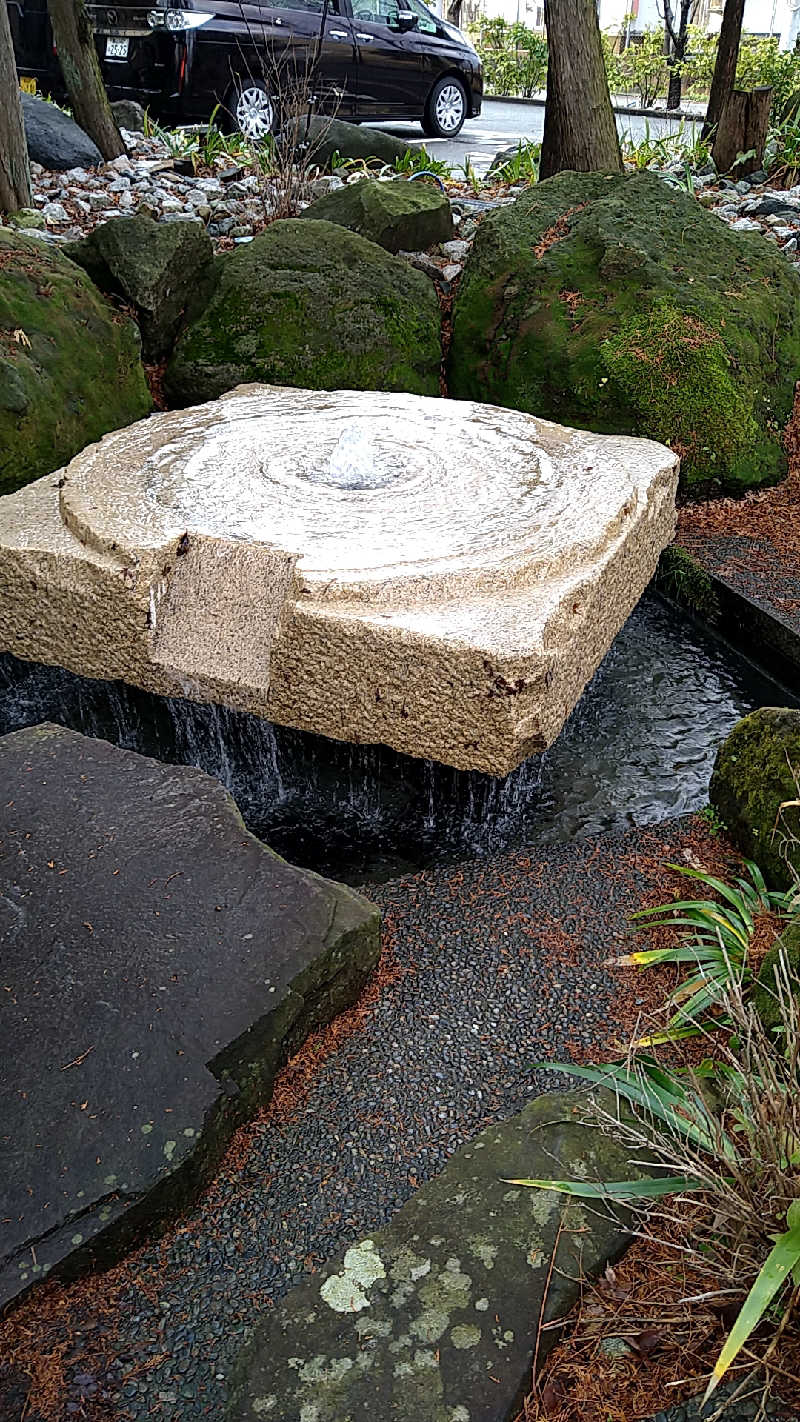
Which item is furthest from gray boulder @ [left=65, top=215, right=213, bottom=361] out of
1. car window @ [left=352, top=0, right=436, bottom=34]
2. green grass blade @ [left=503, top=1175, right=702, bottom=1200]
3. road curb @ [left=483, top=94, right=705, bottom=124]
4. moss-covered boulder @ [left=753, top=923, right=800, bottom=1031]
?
road curb @ [left=483, top=94, right=705, bottom=124]

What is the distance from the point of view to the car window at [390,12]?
35.0 feet

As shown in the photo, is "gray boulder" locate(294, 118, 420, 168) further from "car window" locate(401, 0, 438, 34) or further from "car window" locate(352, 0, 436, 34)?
"car window" locate(401, 0, 438, 34)

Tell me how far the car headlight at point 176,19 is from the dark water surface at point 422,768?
24.4 feet

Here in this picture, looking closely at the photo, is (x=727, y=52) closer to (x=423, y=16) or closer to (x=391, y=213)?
(x=423, y=16)

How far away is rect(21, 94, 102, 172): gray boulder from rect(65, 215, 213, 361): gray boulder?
8.17 ft

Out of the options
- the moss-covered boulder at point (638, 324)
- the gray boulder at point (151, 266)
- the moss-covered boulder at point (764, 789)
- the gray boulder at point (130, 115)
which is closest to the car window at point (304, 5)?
the gray boulder at point (130, 115)

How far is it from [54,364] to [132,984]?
12.1ft

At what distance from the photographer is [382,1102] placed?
2332mm

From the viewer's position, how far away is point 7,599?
3.56 meters

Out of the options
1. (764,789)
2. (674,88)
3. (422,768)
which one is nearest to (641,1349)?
(764,789)

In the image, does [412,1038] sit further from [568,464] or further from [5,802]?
[568,464]

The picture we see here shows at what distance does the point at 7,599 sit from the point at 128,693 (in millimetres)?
729

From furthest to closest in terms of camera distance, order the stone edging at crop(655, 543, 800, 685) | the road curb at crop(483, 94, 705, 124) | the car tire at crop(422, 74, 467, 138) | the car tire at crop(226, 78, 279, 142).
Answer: the road curb at crop(483, 94, 705, 124)
the car tire at crop(422, 74, 467, 138)
the car tire at crop(226, 78, 279, 142)
the stone edging at crop(655, 543, 800, 685)

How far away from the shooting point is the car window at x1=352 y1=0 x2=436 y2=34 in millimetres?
10680
